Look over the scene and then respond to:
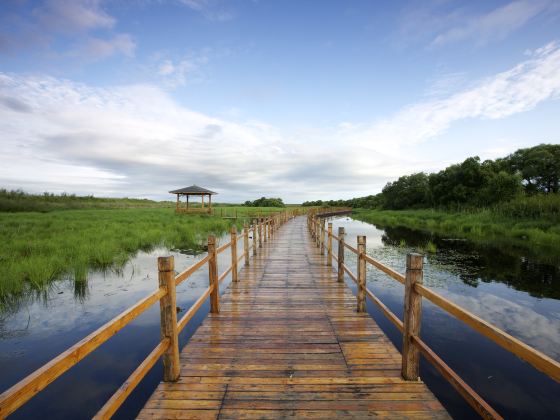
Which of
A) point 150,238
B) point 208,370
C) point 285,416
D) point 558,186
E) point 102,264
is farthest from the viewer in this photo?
point 558,186

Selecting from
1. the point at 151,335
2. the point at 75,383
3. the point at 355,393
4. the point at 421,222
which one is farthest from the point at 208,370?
the point at 421,222

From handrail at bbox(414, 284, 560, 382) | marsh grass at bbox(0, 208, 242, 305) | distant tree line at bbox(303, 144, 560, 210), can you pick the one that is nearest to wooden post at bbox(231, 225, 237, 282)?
handrail at bbox(414, 284, 560, 382)

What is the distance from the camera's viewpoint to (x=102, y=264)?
10758 mm

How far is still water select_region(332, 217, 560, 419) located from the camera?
451 centimetres

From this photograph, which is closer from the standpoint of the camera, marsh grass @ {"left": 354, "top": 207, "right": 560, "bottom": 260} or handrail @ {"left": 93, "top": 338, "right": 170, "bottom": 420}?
handrail @ {"left": 93, "top": 338, "right": 170, "bottom": 420}

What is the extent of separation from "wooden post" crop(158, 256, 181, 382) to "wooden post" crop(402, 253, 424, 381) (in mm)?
2428

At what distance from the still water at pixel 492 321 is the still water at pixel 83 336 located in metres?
5.00

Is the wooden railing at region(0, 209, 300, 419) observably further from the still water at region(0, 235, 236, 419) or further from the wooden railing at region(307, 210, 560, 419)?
the wooden railing at region(307, 210, 560, 419)

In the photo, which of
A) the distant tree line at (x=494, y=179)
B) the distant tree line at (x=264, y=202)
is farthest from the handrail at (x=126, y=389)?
the distant tree line at (x=264, y=202)

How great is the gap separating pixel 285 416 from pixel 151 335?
467cm

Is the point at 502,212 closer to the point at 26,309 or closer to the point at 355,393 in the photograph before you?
the point at 355,393

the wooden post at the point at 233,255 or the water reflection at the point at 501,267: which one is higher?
the wooden post at the point at 233,255

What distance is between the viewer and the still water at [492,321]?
4.51m

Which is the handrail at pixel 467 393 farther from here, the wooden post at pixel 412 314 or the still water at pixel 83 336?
the still water at pixel 83 336
